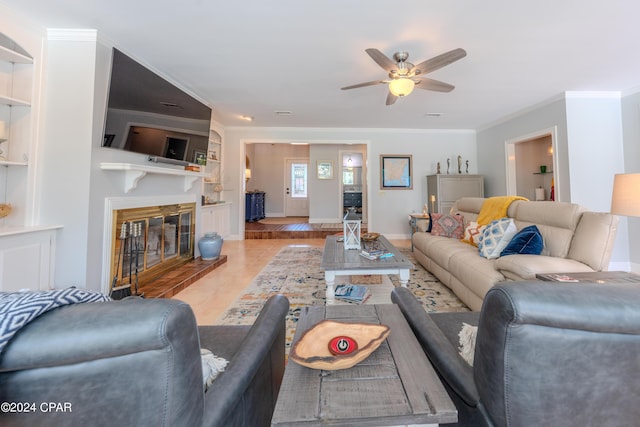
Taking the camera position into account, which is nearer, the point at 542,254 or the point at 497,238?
the point at 542,254

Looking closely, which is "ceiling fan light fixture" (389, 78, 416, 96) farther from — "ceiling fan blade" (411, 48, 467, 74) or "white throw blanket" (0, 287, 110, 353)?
"white throw blanket" (0, 287, 110, 353)

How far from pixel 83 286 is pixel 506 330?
294 centimetres

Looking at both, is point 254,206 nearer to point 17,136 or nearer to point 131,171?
point 131,171

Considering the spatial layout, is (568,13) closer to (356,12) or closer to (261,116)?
(356,12)

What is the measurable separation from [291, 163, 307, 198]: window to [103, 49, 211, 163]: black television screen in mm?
5685

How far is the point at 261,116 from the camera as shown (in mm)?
4707

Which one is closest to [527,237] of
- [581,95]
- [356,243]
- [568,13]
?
[356,243]

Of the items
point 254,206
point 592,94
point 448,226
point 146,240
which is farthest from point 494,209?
point 254,206

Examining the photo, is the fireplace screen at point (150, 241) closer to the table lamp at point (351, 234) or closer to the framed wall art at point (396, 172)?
the table lamp at point (351, 234)

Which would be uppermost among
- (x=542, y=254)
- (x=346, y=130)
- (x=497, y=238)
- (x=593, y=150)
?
(x=346, y=130)

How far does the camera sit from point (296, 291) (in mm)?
2770

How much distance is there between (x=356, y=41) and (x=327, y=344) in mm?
2603

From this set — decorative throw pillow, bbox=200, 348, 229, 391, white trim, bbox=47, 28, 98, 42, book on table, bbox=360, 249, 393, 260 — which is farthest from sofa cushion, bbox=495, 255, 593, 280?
white trim, bbox=47, 28, 98, 42

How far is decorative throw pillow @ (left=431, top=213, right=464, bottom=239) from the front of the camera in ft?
11.6
